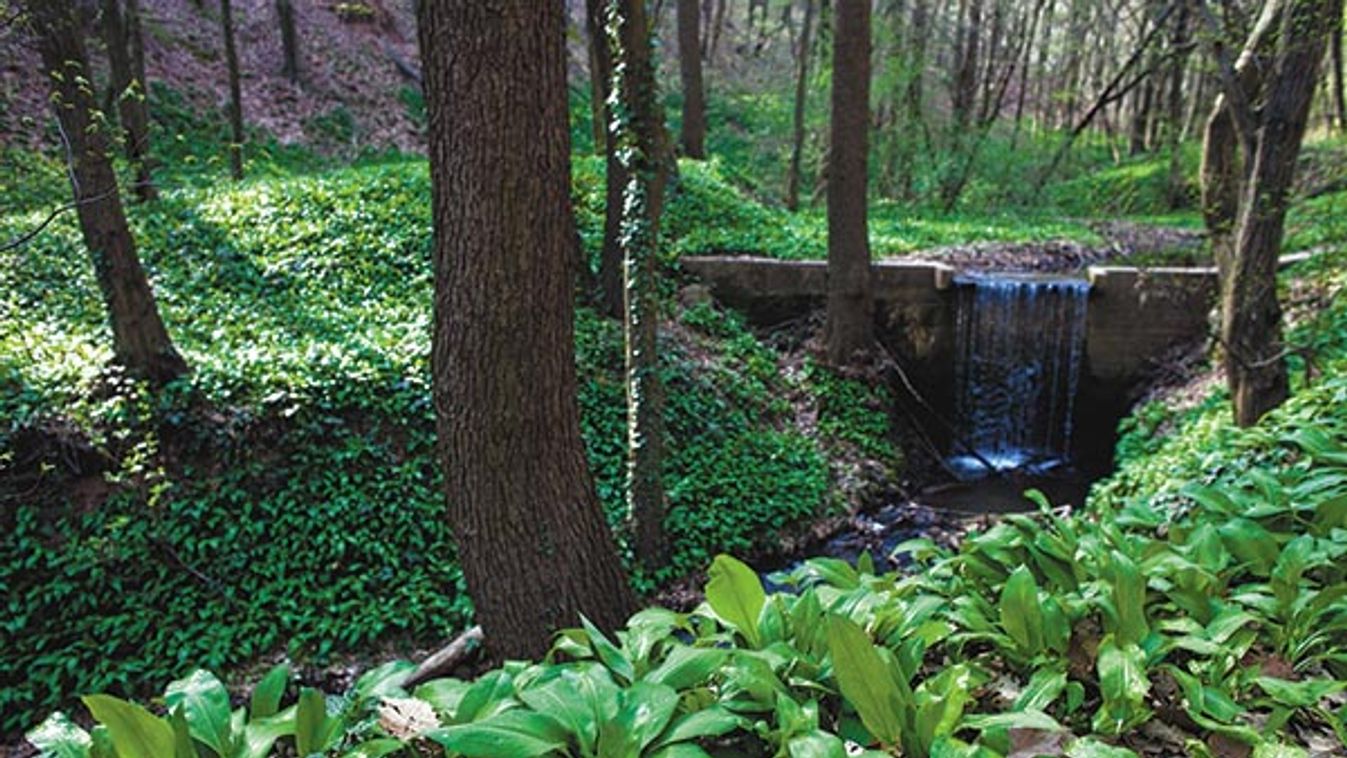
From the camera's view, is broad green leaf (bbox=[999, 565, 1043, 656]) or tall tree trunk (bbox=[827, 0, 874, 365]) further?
tall tree trunk (bbox=[827, 0, 874, 365])

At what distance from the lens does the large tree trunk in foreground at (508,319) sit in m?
2.85

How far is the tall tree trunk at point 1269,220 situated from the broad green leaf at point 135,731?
A: 6.02 m

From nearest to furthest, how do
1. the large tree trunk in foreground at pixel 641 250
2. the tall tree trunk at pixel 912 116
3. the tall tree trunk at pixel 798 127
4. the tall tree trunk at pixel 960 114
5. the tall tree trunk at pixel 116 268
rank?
the large tree trunk in foreground at pixel 641 250 < the tall tree trunk at pixel 116 268 < the tall tree trunk at pixel 798 127 < the tall tree trunk at pixel 912 116 < the tall tree trunk at pixel 960 114

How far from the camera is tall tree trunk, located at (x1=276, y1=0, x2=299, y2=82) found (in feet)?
56.0

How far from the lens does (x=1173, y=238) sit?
42.2 ft

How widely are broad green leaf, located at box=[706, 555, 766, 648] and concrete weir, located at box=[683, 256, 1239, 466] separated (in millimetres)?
7910

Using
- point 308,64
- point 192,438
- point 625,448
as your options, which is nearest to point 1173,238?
point 625,448

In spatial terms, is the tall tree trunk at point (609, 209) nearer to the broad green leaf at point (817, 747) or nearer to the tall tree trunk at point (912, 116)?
the broad green leaf at point (817, 747)

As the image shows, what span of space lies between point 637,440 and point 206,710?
439 cm

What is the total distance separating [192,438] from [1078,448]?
9156mm

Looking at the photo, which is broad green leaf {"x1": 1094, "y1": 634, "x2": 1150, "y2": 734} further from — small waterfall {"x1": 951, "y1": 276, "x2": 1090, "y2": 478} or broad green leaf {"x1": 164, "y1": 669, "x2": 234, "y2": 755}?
small waterfall {"x1": 951, "y1": 276, "x2": 1090, "y2": 478}

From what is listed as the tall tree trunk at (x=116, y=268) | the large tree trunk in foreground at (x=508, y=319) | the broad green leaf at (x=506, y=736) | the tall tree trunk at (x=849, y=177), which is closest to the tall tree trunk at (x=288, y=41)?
the tall tree trunk at (x=116, y=268)

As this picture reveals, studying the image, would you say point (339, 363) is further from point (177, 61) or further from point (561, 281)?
point (177, 61)

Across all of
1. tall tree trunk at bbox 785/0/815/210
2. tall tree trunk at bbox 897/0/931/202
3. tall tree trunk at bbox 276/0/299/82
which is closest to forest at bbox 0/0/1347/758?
tall tree trunk at bbox 785/0/815/210
